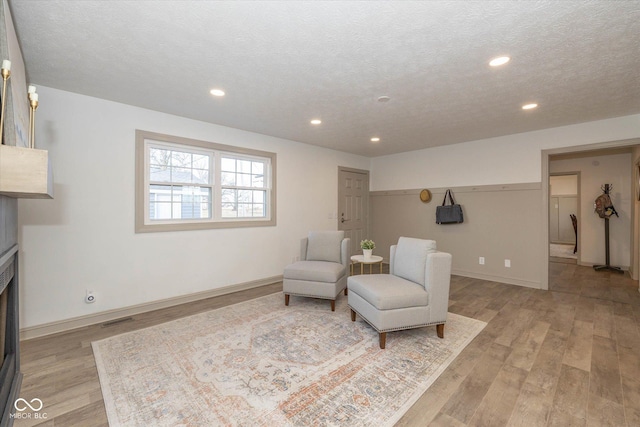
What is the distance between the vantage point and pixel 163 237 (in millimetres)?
3428

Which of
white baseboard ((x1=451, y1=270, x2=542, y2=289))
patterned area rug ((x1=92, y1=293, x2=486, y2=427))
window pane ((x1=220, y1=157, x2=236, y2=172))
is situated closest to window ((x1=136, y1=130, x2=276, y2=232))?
window pane ((x1=220, y1=157, x2=236, y2=172))

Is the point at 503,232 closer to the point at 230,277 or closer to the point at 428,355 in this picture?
the point at 428,355

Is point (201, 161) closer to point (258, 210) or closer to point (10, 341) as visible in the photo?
point (258, 210)

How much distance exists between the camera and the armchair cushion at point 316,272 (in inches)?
128

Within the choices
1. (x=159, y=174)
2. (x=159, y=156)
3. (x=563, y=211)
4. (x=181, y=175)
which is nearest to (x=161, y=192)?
(x=159, y=174)

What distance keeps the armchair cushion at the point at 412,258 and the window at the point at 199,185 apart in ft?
7.55

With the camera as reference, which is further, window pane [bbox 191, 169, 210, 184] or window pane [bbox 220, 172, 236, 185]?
window pane [bbox 220, 172, 236, 185]

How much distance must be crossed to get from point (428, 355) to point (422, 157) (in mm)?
4171

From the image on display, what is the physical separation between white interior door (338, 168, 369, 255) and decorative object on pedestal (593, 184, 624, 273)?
450cm

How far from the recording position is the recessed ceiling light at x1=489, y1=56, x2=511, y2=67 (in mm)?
2185

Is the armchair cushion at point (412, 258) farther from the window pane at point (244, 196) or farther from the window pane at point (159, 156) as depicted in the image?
the window pane at point (159, 156)

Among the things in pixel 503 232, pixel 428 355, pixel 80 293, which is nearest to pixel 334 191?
pixel 503 232

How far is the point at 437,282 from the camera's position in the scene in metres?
2.52

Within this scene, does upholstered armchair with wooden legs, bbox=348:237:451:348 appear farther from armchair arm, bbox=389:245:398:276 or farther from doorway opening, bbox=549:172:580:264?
doorway opening, bbox=549:172:580:264
